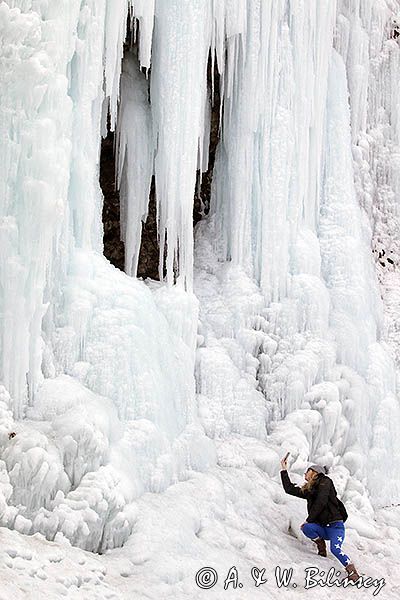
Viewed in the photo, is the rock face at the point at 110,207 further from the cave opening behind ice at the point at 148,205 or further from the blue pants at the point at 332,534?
the blue pants at the point at 332,534

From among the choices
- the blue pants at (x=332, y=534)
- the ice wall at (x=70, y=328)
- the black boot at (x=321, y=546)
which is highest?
the ice wall at (x=70, y=328)

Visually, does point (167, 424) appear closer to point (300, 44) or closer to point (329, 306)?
point (329, 306)

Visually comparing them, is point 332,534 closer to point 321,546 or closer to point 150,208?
point 321,546

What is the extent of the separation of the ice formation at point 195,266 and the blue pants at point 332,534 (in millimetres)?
635

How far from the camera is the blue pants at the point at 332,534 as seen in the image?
6.04 metres

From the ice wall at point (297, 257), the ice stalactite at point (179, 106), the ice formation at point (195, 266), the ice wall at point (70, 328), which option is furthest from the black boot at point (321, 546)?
the ice stalactite at point (179, 106)

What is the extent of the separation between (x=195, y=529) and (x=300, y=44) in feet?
18.6

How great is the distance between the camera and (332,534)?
6.11 metres

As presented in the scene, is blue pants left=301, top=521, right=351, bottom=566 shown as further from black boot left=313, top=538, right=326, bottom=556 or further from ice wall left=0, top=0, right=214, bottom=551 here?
ice wall left=0, top=0, right=214, bottom=551

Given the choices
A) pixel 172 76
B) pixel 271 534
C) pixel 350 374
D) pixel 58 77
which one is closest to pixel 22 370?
pixel 58 77

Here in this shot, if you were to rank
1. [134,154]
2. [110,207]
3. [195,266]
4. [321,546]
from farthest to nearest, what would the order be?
[110,207] → [195,266] → [134,154] → [321,546]

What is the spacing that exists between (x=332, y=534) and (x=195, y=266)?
3788mm

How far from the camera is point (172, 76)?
295 inches

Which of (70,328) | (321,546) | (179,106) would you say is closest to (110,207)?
(179,106)
